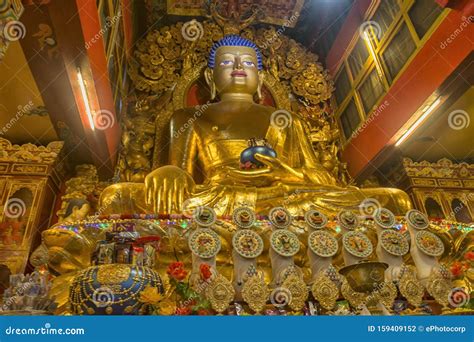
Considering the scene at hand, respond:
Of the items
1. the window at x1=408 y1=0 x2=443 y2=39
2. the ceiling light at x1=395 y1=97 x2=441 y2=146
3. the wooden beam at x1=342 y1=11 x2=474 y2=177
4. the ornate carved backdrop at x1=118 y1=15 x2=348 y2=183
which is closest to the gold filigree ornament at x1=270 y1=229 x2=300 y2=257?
the wooden beam at x1=342 y1=11 x2=474 y2=177

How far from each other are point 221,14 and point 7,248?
4.01 meters

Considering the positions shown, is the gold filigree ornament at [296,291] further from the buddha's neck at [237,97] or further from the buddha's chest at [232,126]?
the buddha's neck at [237,97]

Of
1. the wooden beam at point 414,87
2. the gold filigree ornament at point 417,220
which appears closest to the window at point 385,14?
the wooden beam at point 414,87

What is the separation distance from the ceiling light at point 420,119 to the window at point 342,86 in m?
1.44

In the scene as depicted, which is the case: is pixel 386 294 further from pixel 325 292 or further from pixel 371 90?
pixel 371 90

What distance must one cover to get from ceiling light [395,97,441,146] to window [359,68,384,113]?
0.66 meters

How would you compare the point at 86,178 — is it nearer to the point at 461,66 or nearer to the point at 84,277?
the point at 84,277

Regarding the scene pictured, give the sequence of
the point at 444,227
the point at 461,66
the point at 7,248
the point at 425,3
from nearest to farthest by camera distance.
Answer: the point at 444,227, the point at 461,66, the point at 7,248, the point at 425,3

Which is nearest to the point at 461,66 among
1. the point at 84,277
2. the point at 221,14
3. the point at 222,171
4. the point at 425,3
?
the point at 425,3

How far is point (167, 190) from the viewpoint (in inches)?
113

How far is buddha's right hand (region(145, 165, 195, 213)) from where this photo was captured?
2.81 meters

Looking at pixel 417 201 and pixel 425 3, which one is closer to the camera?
pixel 425 3

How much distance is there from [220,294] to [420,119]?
8.84 ft

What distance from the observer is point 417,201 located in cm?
410
